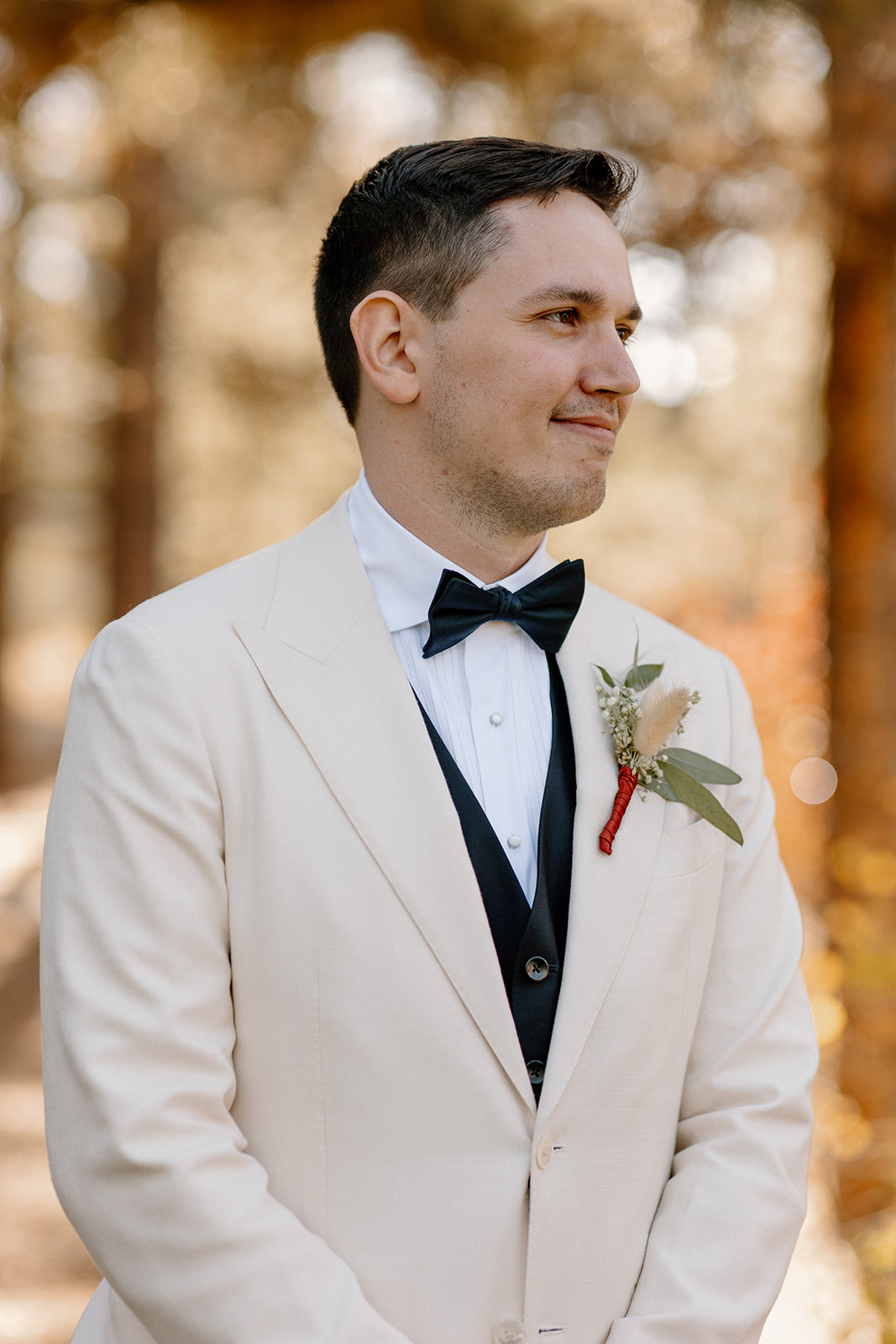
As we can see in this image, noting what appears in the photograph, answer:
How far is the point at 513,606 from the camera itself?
5.85 feet

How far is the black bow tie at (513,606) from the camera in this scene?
5.65ft

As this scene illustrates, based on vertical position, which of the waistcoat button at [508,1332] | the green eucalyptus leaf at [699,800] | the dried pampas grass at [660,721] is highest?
the dried pampas grass at [660,721]

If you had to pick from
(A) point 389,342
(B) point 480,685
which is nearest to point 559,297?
(A) point 389,342

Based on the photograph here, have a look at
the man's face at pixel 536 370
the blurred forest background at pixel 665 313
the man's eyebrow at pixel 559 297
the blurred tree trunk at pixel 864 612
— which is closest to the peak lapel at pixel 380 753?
the man's face at pixel 536 370

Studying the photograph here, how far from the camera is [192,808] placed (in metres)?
1.46

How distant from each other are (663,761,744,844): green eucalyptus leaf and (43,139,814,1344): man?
0.23ft

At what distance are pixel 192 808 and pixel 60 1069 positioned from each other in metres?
0.37

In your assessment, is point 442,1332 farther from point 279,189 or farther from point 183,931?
point 279,189

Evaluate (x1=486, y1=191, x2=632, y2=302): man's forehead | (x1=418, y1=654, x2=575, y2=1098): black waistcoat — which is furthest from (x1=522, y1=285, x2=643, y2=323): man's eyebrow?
(x1=418, y1=654, x2=575, y2=1098): black waistcoat

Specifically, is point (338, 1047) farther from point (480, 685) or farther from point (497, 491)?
point (497, 491)

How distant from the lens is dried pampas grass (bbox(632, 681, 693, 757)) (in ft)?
5.62

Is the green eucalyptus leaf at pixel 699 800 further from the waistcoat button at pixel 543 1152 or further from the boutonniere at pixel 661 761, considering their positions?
the waistcoat button at pixel 543 1152

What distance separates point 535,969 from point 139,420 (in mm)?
8547

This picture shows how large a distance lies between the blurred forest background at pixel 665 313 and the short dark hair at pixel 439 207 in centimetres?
85
